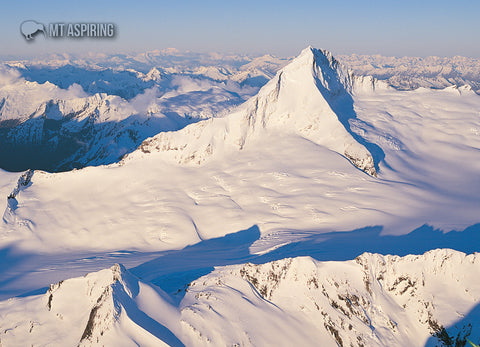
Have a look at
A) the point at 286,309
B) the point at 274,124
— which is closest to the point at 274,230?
the point at 286,309

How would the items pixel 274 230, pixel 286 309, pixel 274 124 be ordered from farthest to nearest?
pixel 274 124 < pixel 274 230 < pixel 286 309

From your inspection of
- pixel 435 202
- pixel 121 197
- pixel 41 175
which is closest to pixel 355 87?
pixel 435 202

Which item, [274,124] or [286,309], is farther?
[274,124]

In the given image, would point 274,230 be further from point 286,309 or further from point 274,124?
point 274,124

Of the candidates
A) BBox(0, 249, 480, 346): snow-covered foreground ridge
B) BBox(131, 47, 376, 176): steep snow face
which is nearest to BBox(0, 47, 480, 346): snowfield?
BBox(0, 249, 480, 346): snow-covered foreground ridge

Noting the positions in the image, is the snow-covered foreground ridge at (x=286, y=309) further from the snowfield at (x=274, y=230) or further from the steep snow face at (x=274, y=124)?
the steep snow face at (x=274, y=124)

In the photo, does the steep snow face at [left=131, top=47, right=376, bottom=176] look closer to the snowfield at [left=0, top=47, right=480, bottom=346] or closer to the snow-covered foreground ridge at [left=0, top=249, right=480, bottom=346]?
the snowfield at [left=0, top=47, right=480, bottom=346]
